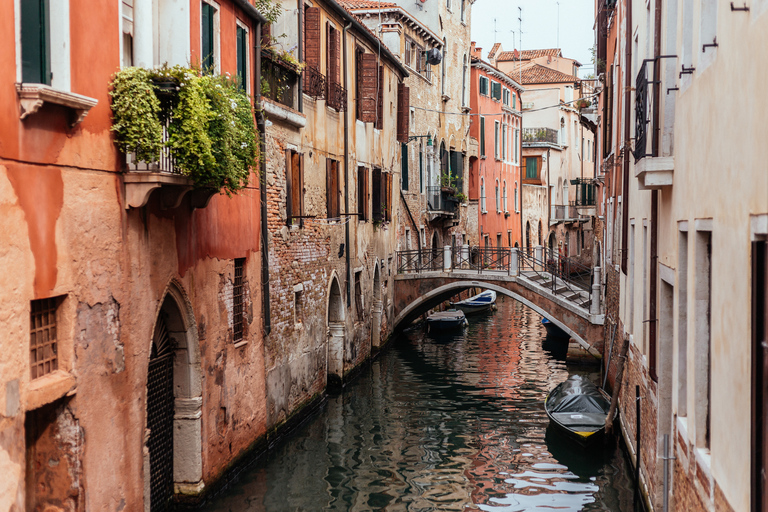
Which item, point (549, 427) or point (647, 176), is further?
point (549, 427)

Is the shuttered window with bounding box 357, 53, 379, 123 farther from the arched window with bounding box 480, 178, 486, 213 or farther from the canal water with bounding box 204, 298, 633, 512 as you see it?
the arched window with bounding box 480, 178, 486, 213

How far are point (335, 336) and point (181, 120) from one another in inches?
408

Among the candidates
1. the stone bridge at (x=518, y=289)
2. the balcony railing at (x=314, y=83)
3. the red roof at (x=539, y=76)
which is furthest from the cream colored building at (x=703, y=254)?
the red roof at (x=539, y=76)

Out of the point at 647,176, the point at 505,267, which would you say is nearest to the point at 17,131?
the point at 647,176

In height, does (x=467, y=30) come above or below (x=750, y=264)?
above

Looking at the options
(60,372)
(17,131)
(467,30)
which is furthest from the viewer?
(467,30)

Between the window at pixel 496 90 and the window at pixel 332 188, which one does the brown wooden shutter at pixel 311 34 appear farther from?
the window at pixel 496 90

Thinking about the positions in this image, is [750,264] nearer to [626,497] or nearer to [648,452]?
[648,452]

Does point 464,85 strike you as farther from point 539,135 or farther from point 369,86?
point 369,86

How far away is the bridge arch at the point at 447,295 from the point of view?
69.1ft

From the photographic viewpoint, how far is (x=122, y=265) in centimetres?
762

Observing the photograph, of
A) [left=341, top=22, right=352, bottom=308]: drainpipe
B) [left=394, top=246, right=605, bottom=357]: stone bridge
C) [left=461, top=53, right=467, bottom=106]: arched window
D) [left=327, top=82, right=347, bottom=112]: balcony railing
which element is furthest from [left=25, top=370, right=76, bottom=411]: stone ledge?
[left=461, top=53, right=467, bottom=106]: arched window

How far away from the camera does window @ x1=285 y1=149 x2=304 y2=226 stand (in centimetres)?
1377

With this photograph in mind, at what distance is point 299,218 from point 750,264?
10374 mm
